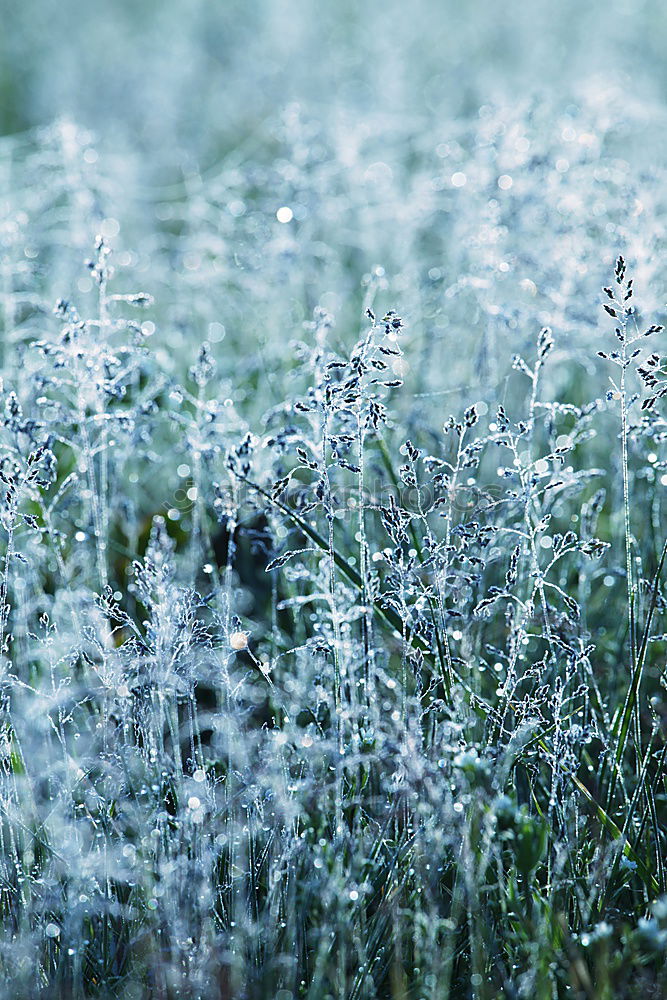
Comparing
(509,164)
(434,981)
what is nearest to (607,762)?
(434,981)

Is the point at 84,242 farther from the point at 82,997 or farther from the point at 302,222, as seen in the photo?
the point at 82,997

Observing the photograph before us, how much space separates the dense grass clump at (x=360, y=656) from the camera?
4.32ft

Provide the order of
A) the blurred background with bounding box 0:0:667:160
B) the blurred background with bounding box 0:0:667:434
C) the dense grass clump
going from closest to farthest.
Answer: the dense grass clump, the blurred background with bounding box 0:0:667:434, the blurred background with bounding box 0:0:667:160

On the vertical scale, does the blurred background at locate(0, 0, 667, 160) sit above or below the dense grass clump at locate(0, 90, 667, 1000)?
above

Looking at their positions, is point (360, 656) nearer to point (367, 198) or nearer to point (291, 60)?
point (367, 198)

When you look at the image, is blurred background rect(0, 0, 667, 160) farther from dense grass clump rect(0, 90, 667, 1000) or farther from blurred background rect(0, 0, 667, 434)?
dense grass clump rect(0, 90, 667, 1000)

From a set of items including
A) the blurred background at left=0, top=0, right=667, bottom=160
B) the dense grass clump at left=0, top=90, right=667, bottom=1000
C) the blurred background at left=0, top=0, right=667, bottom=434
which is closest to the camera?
the dense grass clump at left=0, top=90, right=667, bottom=1000

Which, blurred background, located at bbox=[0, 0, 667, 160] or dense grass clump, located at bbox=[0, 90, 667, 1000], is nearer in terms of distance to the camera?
dense grass clump, located at bbox=[0, 90, 667, 1000]

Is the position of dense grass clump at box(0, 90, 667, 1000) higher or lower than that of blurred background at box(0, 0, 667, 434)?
lower

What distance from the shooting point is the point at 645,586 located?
1.71 meters

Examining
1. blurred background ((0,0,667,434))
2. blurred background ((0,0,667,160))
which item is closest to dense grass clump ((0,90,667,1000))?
blurred background ((0,0,667,434))

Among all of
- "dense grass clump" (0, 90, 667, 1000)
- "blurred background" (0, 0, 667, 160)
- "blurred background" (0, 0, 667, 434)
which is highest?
"blurred background" (0, 0, 667, 160)

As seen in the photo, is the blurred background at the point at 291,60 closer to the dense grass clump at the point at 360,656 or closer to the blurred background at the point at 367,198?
the blurred background at the point at 367,198

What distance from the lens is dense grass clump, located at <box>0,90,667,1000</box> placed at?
4.32 ft
